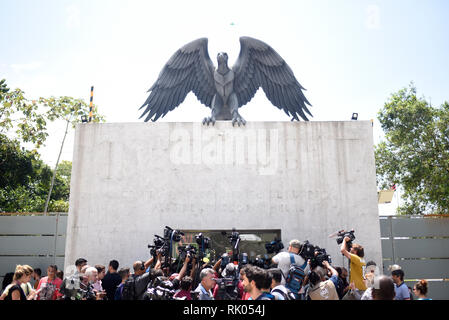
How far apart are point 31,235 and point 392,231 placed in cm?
888

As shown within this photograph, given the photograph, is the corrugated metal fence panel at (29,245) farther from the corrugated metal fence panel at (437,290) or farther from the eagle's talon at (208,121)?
the corrugated metal fence panel at (437,290)

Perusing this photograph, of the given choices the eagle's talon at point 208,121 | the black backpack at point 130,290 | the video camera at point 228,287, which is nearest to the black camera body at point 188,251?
the video camera at point 228,287

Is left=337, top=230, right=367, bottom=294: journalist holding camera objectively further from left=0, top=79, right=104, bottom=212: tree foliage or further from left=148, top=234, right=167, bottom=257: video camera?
left=0, top=79, right=104, bottom=212: tree foliage

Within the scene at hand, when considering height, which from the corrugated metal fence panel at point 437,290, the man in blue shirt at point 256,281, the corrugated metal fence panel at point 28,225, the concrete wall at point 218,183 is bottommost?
the corrugated metal fence panel at point 437,290

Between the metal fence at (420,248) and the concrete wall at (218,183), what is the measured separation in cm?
113

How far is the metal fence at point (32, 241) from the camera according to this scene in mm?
9664

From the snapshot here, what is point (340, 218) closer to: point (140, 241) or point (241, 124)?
point (241, 124)

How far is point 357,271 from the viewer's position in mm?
5367

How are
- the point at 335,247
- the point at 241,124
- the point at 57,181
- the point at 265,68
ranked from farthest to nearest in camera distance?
the point at 57,181 → the point at 265,68 → the point at 241,124 → the point at 335,247

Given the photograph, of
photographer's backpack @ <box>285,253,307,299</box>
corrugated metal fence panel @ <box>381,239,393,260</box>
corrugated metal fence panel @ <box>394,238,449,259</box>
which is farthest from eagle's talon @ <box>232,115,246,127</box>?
photographer's backpack @ <box>285,253,307,299</box>

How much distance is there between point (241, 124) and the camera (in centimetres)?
897

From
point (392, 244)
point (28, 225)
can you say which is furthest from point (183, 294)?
point (28, 225)

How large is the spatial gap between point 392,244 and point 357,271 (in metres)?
4.52
